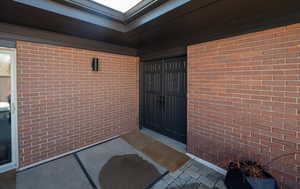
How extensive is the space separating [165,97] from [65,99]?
2260 mm

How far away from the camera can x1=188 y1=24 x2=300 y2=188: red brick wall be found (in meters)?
1.62

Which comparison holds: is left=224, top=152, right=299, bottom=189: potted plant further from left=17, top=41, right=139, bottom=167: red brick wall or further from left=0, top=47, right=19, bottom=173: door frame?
left=0, top=47, right=19, bottom=173: door frame

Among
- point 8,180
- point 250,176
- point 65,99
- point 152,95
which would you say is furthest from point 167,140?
point 8,180

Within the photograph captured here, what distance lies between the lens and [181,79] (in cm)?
304

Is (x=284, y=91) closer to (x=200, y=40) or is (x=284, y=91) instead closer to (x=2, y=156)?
(x=200, y=40)

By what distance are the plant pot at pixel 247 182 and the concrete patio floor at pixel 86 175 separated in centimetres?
23

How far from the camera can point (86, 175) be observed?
6.76ft

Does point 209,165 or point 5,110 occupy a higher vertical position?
point 5,110

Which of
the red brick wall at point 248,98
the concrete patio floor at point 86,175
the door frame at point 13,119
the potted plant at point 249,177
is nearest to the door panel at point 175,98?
the red brick wall at point 248,98

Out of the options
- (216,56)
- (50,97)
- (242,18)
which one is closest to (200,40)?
(216,56)

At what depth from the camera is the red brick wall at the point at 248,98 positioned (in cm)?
162

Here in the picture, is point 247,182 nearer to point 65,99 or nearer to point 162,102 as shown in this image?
point 162,102

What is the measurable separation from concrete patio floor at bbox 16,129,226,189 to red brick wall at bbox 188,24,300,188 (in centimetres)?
37

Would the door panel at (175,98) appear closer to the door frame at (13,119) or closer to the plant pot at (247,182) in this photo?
the plant pot at (247,182)
